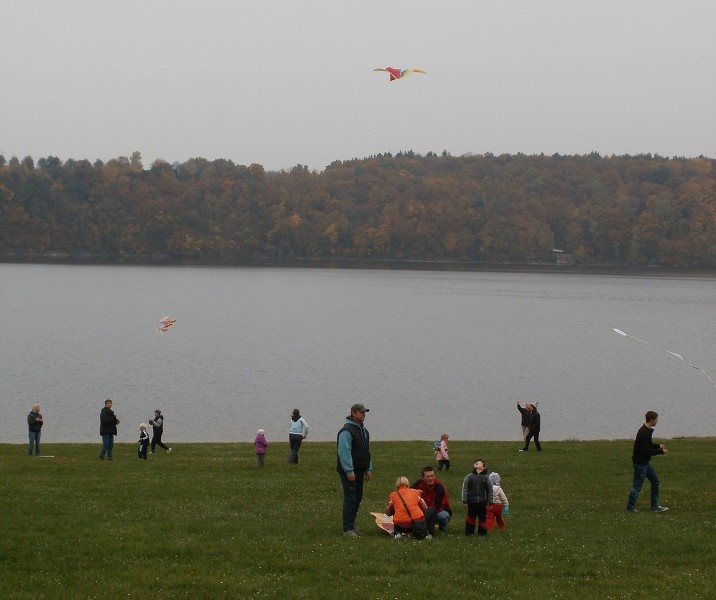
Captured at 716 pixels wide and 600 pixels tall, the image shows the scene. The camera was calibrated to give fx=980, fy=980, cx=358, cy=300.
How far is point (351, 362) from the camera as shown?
58.5 metres

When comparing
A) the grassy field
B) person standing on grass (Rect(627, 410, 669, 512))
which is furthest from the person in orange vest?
person standing on grass (Rect(627, 410, 669, 512))

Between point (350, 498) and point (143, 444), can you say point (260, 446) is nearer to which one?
point (143, 444)

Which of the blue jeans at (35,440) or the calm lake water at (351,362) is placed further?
the calm lake water at (351,362)

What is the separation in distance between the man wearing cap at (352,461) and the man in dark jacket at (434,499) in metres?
1.10

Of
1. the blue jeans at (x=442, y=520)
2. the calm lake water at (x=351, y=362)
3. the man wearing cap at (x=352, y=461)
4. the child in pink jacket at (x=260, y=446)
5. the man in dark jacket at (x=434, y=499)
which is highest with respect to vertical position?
the man wearing cap at (x=352, y=461)

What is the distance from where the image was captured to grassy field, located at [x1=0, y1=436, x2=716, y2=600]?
34.0 ft

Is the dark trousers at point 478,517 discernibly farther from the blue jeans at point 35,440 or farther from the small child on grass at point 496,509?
the blue jeans at point 35,440

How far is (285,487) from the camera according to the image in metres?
17.6

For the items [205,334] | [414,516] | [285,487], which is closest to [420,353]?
[205,334]

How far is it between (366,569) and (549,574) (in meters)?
2.05

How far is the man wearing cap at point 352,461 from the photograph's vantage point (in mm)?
12781

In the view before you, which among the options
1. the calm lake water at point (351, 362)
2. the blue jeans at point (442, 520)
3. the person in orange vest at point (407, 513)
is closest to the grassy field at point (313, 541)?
the blue jeans at point (442, 520)

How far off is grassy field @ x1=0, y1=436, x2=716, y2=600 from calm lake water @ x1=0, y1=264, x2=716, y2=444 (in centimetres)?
1562

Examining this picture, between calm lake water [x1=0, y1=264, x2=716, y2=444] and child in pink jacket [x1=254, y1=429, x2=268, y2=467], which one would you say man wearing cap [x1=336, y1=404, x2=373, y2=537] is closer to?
child in pink jacket [x1=254, y1=429, x2=268, y2=467]
